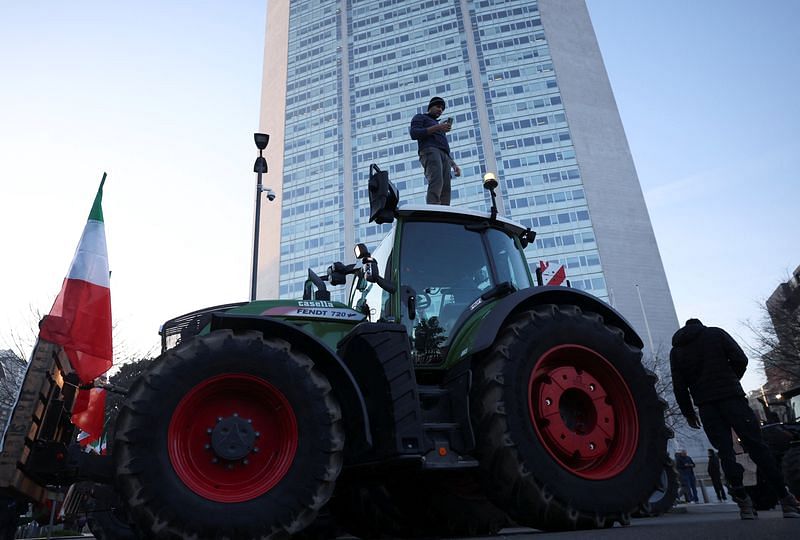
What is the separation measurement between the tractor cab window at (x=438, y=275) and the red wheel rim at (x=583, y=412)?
956 mm

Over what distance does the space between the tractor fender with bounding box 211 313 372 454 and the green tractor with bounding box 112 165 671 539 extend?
0.01 metres

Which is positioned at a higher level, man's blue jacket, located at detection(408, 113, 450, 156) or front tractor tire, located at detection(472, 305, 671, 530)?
man's blue jacket, located at detection(408, 113, 450, 156)

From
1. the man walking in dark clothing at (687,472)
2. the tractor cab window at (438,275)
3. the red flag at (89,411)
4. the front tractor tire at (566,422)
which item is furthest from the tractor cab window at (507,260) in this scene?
the man walking in dark clothing at (687,472)

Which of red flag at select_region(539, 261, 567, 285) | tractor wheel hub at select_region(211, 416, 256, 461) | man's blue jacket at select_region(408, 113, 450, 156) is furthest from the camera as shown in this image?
red flag at select_region(539, 261, 567, 285)

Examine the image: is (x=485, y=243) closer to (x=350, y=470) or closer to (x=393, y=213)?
(x=393, y=213)

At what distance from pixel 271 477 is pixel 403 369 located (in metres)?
1.08

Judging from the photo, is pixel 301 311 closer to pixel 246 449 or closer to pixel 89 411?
pixel 246 449

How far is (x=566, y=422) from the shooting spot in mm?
4008

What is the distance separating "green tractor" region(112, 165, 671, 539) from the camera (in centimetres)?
310

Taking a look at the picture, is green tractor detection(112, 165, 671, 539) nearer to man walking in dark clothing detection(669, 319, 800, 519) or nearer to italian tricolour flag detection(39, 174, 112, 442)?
man walking in dark clothing detection(669, 319, 800, 519)

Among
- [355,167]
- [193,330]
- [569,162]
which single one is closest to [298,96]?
[355,167]

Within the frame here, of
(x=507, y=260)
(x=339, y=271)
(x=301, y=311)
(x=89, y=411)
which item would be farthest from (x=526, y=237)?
(x=89, y=411)

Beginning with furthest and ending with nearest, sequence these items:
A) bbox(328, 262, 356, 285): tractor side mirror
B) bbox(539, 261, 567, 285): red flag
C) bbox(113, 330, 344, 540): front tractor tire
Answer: bbox(539, 261, 567, 285): red flag, bbox(328, 262, 356, 285): tractor side mirror, bbox(113, 330, 344, 540): front tractor tire

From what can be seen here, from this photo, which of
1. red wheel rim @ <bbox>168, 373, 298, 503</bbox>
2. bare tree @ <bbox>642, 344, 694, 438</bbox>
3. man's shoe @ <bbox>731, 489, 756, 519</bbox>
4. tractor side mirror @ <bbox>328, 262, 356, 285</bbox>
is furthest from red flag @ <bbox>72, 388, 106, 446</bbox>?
bare tree @ <bbox>642, 344, 694, 438</bbox>
